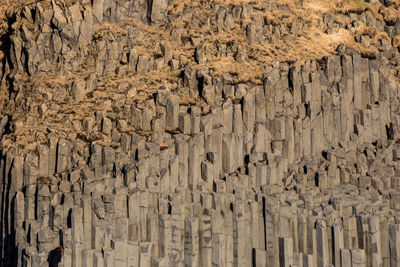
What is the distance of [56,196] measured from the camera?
87.2ft

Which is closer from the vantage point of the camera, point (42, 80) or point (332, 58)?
point (42, 80)

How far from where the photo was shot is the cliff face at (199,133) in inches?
1056

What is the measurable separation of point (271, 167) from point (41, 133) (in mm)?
7097

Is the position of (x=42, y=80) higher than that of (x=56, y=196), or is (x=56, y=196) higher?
(x=42, y=80)

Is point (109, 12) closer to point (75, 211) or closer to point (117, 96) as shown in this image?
point (117, 96)

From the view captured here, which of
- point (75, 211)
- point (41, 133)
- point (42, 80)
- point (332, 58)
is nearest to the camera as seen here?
point (75, 211)

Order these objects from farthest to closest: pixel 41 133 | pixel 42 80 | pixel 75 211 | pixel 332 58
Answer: pixel 332 58, pixel 42 80, pixel 41 133, pixel 75 211

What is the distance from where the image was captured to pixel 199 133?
29.1 metres

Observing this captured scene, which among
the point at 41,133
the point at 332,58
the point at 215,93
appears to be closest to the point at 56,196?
the point at 41,133

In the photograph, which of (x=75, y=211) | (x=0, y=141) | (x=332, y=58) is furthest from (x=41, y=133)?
(x=332, y=58)

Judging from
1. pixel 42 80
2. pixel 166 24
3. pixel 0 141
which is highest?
pixel 166 24

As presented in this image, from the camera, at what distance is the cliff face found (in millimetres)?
26812

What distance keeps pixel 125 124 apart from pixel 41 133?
8.34 ft

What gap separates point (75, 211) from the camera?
84.7 ft
